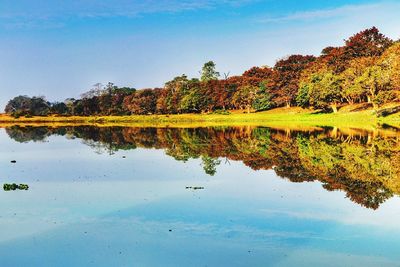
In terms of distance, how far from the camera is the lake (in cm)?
1326

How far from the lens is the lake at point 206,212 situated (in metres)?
13.3

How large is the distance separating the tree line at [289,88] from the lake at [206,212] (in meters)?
54.2

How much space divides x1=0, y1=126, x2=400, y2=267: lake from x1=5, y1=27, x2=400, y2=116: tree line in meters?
54.2

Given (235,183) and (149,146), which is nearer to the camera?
(235,183)

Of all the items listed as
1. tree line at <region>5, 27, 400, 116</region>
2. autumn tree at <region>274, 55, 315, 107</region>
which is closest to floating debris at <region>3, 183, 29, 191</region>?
tree line at <region>5, 27, 400, 116</region>

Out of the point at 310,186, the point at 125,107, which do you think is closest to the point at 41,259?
the point at 310,186

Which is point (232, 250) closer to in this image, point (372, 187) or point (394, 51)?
point (372, 187)

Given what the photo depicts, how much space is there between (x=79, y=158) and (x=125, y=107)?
128000mm

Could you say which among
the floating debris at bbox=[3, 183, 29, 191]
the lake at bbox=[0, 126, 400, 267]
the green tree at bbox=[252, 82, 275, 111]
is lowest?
the lake at bbox=[0, 126, 400, 267]

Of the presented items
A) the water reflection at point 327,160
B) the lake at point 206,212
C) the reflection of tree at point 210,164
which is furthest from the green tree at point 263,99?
the lake at point 206,212

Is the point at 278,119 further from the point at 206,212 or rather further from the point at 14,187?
the point at 206,212

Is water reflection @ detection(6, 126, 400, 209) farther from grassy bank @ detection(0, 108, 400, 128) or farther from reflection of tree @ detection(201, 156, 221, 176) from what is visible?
grassy bank @ detection(0, 108, 400, 128)

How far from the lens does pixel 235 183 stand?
24328 mm

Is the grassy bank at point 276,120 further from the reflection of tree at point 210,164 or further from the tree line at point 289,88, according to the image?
the reflection of tree at point 210,164
